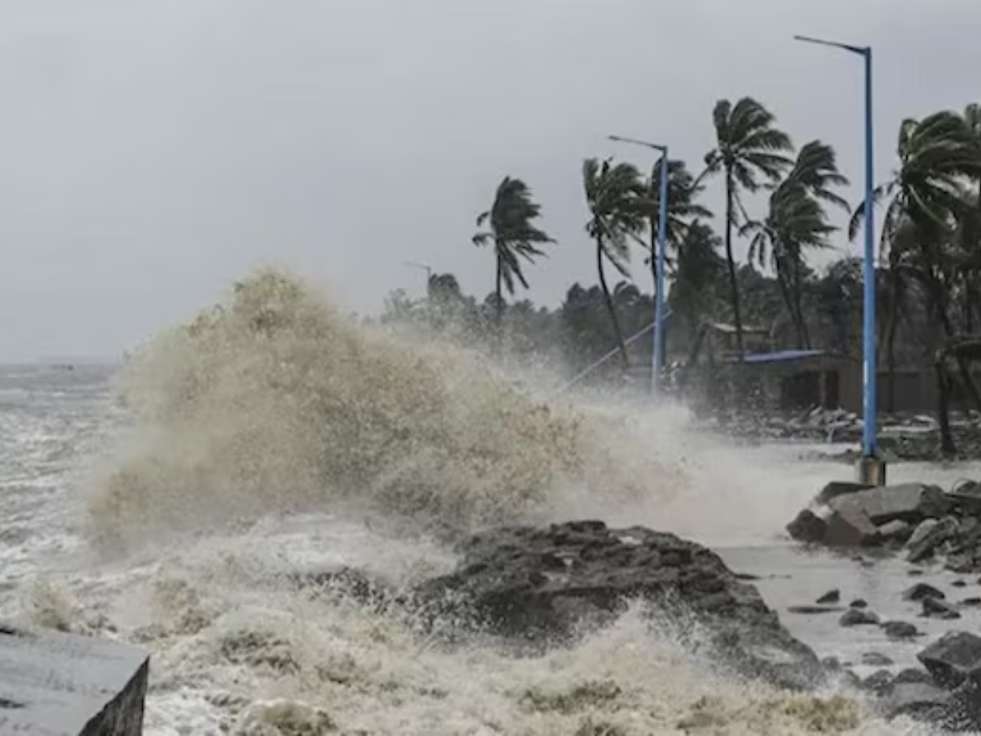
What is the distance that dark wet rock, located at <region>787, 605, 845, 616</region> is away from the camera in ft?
33.9

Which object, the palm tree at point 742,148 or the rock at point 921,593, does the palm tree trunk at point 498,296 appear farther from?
the rock at point 921,593

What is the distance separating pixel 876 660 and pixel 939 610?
204cm

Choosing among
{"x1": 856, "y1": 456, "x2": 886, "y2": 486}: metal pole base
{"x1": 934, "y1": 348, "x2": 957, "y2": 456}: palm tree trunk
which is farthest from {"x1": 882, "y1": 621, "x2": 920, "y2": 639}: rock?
{"x1": 934, "y1": 348, "x2": 957, "y2": 456}: palm tree trunk

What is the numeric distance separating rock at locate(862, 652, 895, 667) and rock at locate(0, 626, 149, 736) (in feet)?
15.6

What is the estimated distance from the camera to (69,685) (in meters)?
4.76

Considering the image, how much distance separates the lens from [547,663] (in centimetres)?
796

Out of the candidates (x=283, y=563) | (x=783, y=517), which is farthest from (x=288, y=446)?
(x=783, y=517)

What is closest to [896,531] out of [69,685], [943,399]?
[69,685]

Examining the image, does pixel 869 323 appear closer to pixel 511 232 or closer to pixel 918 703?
pixel 918 703

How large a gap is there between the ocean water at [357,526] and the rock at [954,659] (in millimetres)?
621

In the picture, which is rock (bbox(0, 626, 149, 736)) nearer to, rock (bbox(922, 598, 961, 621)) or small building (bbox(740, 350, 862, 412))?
rock (bbox(922, 598, 961, 621))

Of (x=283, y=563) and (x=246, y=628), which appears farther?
(x=283, y=563)

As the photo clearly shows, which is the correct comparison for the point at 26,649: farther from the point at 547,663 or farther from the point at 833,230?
the point at 833,230

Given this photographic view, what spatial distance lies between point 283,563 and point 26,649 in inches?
226
